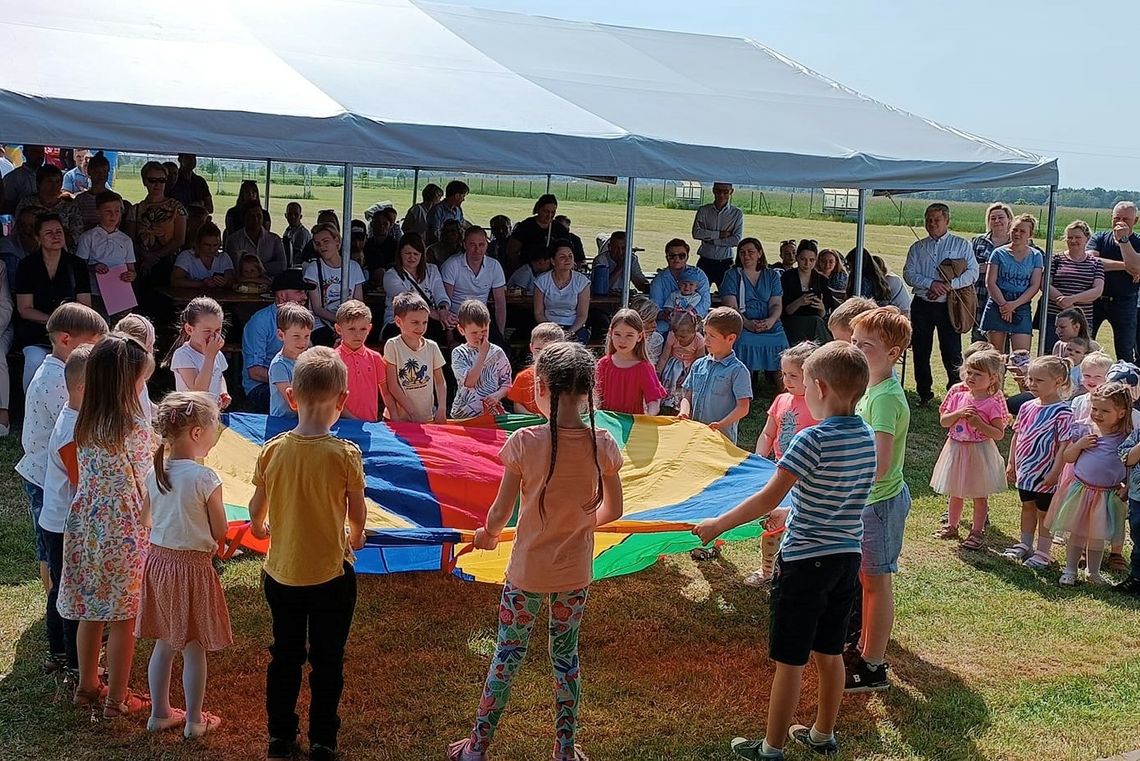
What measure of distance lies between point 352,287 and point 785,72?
453 cm

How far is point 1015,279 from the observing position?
9109 mm

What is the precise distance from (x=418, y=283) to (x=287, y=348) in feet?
9.89

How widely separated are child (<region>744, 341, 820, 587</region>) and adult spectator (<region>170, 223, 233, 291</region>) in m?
4.77

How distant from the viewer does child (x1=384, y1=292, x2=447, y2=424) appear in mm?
5172

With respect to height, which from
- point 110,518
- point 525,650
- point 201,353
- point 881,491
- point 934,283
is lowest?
point 525,650

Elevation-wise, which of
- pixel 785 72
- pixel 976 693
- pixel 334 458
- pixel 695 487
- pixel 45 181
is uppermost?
pixel 785 72

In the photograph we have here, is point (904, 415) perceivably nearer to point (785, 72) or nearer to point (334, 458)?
point (334, 458)

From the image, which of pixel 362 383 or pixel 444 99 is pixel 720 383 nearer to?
pixel 362 383

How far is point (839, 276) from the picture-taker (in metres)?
9.82

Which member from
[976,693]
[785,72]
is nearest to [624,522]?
[976,693]

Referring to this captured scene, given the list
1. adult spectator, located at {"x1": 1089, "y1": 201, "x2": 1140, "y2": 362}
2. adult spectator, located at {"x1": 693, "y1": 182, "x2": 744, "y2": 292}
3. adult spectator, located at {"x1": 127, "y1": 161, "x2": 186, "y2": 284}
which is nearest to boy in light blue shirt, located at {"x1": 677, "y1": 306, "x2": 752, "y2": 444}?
adult spectator, located at {"x1": 127, "y1": 161, "x2": 186, "y2": 284}

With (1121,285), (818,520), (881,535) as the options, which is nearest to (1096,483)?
(881,535)

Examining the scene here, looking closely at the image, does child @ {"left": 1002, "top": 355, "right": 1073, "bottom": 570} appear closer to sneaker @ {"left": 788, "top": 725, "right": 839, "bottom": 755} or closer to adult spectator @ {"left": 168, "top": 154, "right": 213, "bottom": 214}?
sneaker @ {"left": 788, "top": 725, "right": 839, "bottom": 755}

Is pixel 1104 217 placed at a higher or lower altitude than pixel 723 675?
higher
